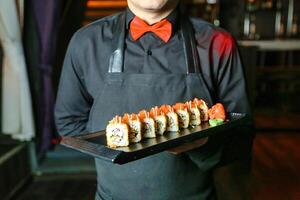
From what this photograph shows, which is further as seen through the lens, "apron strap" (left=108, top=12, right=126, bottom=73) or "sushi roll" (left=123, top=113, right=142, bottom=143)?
"apron strap" (left=108, top=12, right=126, bottom=73)

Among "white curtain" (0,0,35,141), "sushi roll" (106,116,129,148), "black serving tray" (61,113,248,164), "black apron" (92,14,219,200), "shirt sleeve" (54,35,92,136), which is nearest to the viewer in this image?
"black serving tray" (61,113,248,164)

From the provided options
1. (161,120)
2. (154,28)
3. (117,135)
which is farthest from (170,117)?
(154,28)

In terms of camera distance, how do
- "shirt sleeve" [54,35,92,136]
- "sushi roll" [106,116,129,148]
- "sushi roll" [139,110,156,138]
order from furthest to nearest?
1. "shirt sleeve" [54,35,92,136]
2. "sushi roll" [139,110,156,138]
3. "sushi roll" [106,116,129,148]

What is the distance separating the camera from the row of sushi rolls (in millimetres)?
1104

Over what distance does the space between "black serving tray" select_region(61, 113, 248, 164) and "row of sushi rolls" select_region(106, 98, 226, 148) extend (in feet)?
0.09

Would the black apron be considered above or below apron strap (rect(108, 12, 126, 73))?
below

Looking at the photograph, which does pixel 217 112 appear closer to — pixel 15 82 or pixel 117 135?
pixel 117 135

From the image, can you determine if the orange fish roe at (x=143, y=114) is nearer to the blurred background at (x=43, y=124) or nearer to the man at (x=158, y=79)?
the man at (x=158, y=79)

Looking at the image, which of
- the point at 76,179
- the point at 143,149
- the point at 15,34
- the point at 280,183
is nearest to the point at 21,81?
the point at 15,34

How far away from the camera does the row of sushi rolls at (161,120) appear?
1.10 metres

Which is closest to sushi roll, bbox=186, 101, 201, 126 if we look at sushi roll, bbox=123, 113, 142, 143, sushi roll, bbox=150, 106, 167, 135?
sushi roll, bbox=150, 106, 167, 135

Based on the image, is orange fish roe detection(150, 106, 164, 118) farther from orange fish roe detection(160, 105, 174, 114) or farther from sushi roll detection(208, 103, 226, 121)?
sushi roll detection(208, 103, 226, 121)

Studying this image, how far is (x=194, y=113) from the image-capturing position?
128cm

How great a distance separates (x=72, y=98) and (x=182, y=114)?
46cm
